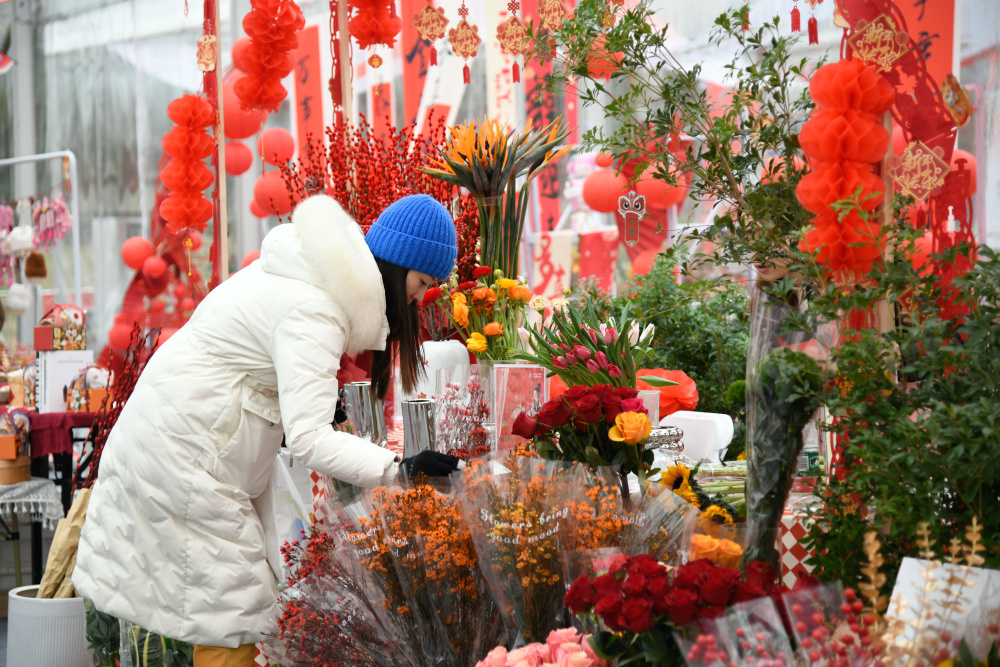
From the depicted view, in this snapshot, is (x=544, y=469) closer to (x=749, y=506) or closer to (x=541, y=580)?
(x=541, y=580)

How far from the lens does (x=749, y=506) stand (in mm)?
1230

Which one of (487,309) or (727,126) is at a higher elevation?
(727,126)

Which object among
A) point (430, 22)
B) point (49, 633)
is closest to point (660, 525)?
point (49, 633)

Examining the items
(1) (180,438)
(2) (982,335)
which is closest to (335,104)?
(1) (180,438)

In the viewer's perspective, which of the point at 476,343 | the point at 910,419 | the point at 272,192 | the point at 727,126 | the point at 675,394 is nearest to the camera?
the point at 910,419

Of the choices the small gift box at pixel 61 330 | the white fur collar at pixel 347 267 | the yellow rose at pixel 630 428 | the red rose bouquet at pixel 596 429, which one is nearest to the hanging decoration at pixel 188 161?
the small gift box at pixel 61 330

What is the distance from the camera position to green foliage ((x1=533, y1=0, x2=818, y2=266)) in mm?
1306

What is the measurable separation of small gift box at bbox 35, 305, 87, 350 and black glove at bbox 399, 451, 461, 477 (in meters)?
2.79

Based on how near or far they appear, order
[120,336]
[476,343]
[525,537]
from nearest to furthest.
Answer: [525,537] → [476,343] → [120,336]

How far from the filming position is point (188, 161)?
370 cm

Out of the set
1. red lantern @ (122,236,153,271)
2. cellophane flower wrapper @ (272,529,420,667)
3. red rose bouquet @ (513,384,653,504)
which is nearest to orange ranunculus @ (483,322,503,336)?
red rose bouquet @ (513,384,653,504)

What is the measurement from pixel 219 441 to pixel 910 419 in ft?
3.76

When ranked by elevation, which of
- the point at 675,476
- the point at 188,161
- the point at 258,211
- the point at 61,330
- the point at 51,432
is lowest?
the point at 51,432

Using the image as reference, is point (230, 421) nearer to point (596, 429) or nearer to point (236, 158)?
point (596, 429)
